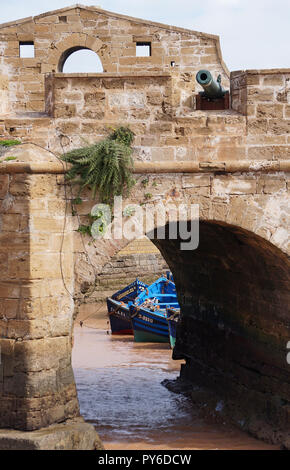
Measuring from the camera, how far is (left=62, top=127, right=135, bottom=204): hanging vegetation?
27.0 ft

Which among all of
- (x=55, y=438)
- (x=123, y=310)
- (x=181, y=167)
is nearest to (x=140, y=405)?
(x=55, y=438)

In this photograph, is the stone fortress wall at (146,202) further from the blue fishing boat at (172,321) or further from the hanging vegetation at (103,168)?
the blue fishing boat at (172,321)

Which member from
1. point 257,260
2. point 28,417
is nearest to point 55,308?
point 28,417

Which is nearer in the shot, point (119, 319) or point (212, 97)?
point (212, 97)

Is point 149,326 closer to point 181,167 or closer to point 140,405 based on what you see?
point 140,405

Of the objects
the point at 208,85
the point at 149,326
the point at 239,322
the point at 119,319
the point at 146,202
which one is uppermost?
the point at 208,85

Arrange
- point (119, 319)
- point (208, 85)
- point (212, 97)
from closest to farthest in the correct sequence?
point (208, 85) < point (212, 97) < point (119, 319)

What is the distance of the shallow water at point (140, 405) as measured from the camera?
10492 mm

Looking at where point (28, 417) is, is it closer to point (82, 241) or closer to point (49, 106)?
point (82, 241)

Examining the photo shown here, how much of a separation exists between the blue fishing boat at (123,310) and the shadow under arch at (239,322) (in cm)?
682

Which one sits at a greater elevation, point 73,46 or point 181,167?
point 73,46

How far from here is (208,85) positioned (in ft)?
30.0

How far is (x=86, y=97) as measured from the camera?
8602 millimetres

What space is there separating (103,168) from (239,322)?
Result: 4.03 m
